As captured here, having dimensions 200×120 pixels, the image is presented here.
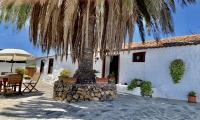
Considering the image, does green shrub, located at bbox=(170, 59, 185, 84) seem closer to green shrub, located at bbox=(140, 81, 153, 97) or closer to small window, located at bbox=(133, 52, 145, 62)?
green shrub, located at bbox=(140, 81, 153, 97)

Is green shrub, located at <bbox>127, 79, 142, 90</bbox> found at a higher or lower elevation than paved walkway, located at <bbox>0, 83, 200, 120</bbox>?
higher

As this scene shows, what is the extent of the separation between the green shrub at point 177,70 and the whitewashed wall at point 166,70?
209 millimetres

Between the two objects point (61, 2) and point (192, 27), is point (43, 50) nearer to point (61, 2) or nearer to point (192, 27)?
point (61, 2)

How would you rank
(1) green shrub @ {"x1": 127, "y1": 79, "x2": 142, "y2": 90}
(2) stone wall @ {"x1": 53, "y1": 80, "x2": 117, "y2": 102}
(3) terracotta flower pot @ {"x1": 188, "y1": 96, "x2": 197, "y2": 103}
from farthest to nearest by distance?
1. (1) green shrub @ {"x1": 127, "y1": 79, "x2": 142, "y2": 90}
2. (3) terracotta flower pot @ {"x1": 188, "y1": 96, "x2": 197, "y2": 103}
3. (2) stone wall @ {"x1": 53, "y1": 80, "x2": 117, "y2": 102}

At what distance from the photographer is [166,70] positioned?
16453 mm

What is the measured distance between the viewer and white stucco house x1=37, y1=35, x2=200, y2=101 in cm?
1512

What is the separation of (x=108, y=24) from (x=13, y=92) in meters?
5.81

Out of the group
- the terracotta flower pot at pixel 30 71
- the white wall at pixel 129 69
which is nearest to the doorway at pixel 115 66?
the white wall at pixel 129 69

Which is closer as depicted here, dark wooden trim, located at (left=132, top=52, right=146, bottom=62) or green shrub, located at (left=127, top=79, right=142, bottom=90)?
green shrub, located at (left=127, top=79, right=142, bottom=90)

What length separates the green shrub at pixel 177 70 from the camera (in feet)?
50.3

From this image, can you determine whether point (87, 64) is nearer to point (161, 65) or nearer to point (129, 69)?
point (161, 65)

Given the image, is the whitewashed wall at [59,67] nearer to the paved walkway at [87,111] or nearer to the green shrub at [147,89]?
the green shrub at [147,89]

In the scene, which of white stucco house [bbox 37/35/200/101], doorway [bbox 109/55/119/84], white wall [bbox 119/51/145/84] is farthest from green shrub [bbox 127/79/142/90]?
doorway [bbox 109/55/119/84]

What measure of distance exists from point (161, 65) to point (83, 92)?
615 centimetres
